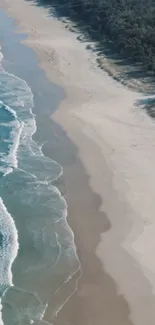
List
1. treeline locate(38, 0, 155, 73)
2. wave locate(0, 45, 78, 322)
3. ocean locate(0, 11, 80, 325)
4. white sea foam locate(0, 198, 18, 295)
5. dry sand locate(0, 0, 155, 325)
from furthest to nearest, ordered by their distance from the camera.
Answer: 1. treeline locate(38, 0, 155, 73)
2. wave locate(0, 45, 78, 322)
3. white sea foam locate(0, 198, 18, 295)
4. ocean locate(0, 11, 80, 325)
5. dry sand locate(0, 0, 155, 325)

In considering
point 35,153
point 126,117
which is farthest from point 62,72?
point 35,153

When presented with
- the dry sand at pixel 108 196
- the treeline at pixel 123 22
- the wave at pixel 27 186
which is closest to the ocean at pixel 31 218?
the wave at pixel 27 186

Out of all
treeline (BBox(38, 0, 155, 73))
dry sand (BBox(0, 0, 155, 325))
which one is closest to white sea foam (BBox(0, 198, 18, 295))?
dry sand (BBox(0, 0, 155, 325))

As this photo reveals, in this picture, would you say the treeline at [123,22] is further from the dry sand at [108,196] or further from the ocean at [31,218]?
the ocean at [31,218]

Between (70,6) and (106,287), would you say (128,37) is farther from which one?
(106,287)

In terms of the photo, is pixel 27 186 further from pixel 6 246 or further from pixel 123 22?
pixel 123 22

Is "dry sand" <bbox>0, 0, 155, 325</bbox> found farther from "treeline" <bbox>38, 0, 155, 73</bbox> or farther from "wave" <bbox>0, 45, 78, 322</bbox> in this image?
"treeline" <bbox>38, 0, 155, 73</bbox>

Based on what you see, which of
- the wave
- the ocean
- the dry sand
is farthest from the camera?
the wave

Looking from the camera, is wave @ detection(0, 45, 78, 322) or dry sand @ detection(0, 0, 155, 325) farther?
wave @ detection(0, 45, 78, 322)
